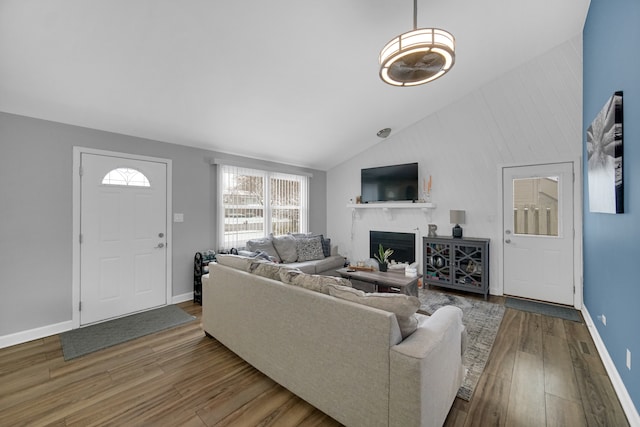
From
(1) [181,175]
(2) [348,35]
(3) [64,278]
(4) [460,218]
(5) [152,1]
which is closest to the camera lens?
(5) [152,1]

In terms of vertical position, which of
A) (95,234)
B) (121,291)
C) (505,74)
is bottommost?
(121,291)

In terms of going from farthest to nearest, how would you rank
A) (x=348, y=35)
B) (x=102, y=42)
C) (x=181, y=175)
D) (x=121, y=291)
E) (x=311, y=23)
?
(x=181, y=175), (x=121, y=291), (x=348, y=35), (x=311, y=23), (x=102, y=42)

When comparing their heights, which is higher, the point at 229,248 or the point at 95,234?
the point at 95,234

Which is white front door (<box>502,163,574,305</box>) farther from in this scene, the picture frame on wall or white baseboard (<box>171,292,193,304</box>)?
white baseboard (<box>171,292,193,304</box>)

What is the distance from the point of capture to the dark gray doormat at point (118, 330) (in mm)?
2656

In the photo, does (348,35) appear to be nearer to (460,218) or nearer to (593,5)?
(593,5)

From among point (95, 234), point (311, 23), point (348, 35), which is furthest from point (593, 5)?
point (95, 234)

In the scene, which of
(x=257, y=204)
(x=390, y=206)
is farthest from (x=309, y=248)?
(x=390, y=206)

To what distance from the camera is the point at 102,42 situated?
7.51ft

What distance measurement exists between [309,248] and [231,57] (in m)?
3.13

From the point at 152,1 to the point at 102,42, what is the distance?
2.00 ft

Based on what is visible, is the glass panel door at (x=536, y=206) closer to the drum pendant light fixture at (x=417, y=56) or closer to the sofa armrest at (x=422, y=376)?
the drum pendant light fixture at (x=417, y=56)

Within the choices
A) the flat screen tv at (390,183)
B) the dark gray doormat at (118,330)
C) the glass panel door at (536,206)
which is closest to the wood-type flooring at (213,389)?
the dark gray doormat at (118,330)

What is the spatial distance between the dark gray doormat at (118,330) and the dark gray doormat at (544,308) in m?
4.29
